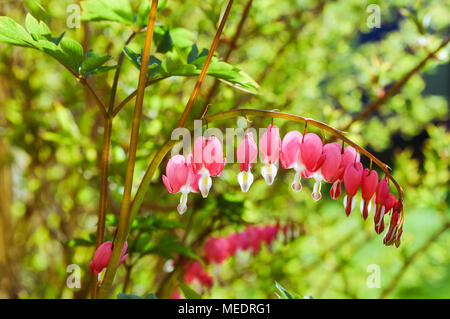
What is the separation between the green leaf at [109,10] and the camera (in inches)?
31.1

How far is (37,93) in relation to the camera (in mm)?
1714

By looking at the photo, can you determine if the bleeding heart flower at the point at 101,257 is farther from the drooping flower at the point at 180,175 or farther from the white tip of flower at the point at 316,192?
the white tip of flower at the point at 316,192

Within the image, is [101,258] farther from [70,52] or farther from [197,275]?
[197,275]

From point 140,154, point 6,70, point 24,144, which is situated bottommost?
point 140,154

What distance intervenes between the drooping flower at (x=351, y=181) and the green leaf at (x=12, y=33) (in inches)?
20.4

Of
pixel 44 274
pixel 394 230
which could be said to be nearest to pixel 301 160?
pixel 394 230

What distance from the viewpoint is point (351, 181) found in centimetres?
65

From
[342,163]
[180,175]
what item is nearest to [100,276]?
[180,175]

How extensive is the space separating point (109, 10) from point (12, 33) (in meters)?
0.23

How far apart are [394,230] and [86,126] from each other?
1.15 meters

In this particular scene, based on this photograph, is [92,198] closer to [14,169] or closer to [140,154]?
[14,169]

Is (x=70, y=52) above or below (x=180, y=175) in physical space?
above
